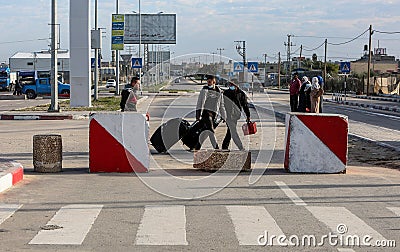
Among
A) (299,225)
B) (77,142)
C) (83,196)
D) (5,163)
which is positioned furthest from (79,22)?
(299,225)

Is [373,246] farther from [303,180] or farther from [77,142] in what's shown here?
[77,142]

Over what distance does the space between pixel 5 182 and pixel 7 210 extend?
1775 mm

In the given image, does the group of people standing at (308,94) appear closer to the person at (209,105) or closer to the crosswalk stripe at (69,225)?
the person at (209,105)

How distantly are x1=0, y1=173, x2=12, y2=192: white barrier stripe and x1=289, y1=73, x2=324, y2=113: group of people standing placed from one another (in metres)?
10.2

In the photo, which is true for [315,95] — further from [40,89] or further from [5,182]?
[40,89]

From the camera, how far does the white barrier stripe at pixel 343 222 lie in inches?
311

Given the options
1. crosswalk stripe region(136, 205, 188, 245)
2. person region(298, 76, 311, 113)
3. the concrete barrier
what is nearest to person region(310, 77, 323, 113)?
person region(298, 76, 311, 113)

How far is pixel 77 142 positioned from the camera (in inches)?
747

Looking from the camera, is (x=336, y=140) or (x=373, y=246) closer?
(x=373, y=246)

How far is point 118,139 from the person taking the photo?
12.6m

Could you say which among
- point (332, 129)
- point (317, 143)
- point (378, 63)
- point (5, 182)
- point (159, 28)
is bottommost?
point (5, 182)

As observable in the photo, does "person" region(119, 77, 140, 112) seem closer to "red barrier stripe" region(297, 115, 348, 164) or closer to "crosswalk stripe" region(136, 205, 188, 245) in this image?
"red barrier stripe" region(297, 115, 348, 164)

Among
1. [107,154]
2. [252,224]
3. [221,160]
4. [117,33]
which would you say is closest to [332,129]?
[221,160]

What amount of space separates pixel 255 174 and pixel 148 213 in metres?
4.28
